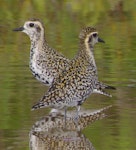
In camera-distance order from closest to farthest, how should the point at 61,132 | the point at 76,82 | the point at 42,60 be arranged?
the point at 61,132
the point at 76,82
the point at 42,60

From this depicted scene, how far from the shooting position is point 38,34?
47.9ft

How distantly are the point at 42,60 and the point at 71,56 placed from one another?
2.96 m

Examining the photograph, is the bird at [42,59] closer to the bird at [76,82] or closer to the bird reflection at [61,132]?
the bird at [76,82]

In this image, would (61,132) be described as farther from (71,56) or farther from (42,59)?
(71,56)

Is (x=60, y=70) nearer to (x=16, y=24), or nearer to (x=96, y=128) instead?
(x=96, y=128)

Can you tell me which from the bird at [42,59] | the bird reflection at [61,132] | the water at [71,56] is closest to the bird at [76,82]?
the bird reflection at [61,132]

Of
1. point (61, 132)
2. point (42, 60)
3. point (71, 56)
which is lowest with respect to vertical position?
point (61, 132)

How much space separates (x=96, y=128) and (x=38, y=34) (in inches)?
111

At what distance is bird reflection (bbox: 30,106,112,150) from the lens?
11383 mm

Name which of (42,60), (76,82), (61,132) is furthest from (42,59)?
(61,132)

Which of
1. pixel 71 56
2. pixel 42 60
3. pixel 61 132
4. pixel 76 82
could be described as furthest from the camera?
pixel 71 56

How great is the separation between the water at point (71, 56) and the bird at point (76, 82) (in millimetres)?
411

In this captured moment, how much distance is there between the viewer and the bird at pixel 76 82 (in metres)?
12.2

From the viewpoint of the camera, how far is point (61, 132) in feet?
39.8
